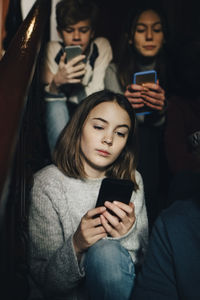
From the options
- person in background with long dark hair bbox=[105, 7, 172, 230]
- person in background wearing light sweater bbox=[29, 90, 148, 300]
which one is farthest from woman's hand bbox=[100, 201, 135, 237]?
person in background with long dark hair bbox=[105, 7, 172, 230]

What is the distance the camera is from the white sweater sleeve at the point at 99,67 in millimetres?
2291

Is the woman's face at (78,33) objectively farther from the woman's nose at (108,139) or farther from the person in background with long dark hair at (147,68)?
the woman's nose at (108,139)

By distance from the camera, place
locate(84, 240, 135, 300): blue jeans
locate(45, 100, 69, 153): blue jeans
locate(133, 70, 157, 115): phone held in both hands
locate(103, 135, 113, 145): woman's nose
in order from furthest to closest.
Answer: locate(45, 100, 69, 153): blue jeans → locate(133, 70, 157, 115): phone held in both hands → locate(103, 135, 113, 145): woman's nose → locate(84, 240, 135, 300): blue jeans

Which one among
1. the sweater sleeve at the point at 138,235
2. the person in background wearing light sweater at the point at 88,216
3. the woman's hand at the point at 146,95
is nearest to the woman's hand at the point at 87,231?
the person in background wearing light sweater at the point at 88,216

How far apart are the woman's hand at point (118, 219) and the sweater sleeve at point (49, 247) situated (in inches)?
6.2

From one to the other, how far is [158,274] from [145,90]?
1078mm

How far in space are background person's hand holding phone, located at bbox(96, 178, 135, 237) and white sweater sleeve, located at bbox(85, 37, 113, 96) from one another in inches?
40.7

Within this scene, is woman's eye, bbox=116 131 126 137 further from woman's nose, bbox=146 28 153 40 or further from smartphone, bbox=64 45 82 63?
woman's nose, bbox=146 28 153 40

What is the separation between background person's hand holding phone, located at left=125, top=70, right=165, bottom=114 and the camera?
6.41ft

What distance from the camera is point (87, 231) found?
1.37 meters

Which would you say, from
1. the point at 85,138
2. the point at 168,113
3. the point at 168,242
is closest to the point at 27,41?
the point at 85,138

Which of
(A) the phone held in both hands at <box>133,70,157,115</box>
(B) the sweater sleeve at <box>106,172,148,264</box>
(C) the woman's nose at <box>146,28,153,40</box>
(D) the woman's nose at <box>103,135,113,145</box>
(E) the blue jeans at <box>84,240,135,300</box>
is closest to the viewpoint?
(E) the blue jeans at <box>84,240,135,300</box>

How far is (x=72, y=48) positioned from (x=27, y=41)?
909mm

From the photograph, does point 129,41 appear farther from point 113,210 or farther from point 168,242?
point 168,242
